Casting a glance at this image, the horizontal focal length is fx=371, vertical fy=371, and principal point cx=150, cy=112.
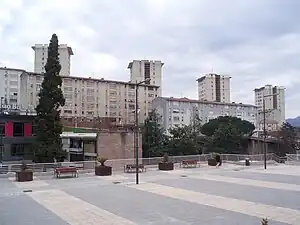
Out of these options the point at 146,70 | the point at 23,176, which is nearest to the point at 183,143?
the point at 23,176

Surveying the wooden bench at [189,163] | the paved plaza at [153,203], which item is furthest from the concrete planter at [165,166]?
the paved plaza at [153,203]

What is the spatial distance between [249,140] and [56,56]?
37.9 m

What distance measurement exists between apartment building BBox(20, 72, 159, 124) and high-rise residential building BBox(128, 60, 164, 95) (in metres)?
13.6

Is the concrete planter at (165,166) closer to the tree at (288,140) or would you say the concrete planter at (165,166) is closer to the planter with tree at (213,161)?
the planter with tree at (213,161)

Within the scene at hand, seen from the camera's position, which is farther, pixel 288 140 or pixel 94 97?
pixel 94 97

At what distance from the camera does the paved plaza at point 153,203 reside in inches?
428

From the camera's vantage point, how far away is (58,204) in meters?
14.1

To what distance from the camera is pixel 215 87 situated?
119188 mm

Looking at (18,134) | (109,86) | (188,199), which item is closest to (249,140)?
(18,134)

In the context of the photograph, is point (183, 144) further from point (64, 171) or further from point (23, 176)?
point (23, 176)

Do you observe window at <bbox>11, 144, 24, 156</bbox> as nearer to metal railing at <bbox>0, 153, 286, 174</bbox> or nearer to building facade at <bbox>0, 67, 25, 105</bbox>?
metal railing at <bbox>0, 153, 286, 174</bbox>

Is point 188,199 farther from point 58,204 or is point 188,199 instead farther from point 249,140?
point 249,140

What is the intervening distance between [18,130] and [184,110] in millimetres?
49802

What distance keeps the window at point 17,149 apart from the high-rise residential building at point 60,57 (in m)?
58.2
